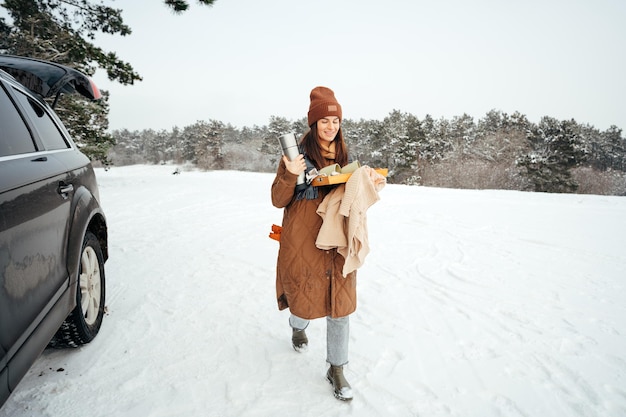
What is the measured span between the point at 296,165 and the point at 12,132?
1.60m

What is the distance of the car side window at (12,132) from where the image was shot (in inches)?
66.9

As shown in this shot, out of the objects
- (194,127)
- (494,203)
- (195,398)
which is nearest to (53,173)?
(195,398)

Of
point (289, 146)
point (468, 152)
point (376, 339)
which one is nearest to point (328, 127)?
point (289, 146)

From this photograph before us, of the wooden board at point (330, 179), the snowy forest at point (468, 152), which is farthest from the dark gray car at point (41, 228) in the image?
the snowy forest at point (468, 152)

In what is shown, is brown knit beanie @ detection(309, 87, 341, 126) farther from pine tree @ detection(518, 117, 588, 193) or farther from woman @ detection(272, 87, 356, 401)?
pine tree @ detection(518, 117, 588, 193)

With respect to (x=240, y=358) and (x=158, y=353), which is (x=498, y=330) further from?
(x=158, y=353)

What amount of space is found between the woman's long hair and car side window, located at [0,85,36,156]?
1.59 meters

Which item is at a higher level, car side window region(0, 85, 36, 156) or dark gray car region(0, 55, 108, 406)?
car side window region(0, 85, 36, 156)

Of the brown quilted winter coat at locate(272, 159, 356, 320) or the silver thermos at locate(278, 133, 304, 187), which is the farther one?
the brown quilted winter coat at locate(272, 159, 356, 320)

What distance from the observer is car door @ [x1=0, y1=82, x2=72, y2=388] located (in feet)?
4.43

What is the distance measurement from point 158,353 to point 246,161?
142ft

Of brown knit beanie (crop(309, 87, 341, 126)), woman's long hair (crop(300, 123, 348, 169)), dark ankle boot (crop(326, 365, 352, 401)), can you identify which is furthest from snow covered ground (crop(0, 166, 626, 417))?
brown knit beanie (crop(309, 87, 341, 126))

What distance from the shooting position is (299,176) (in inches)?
75.0

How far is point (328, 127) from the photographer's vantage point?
6.67ft
